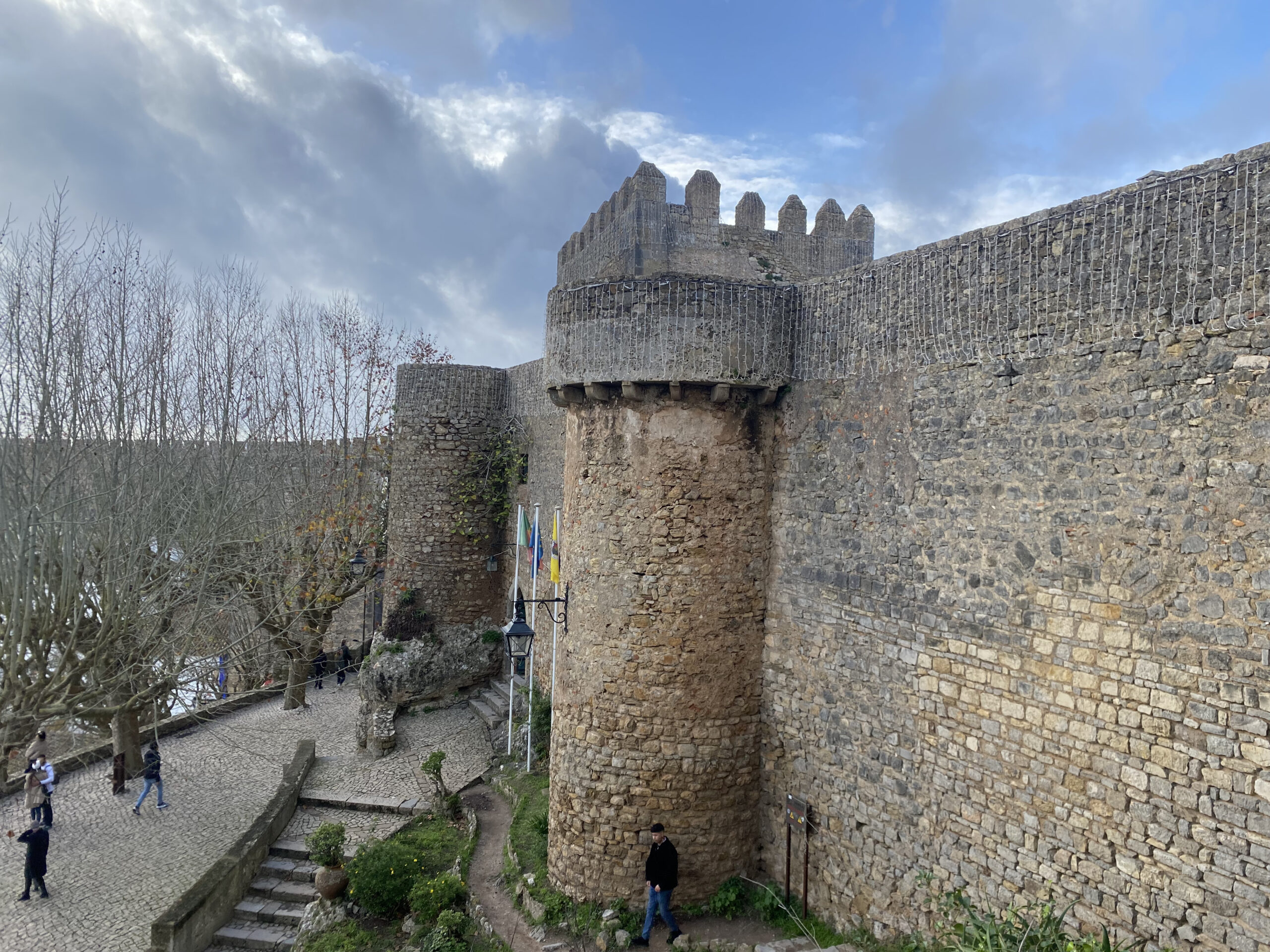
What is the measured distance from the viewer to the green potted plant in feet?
30.4

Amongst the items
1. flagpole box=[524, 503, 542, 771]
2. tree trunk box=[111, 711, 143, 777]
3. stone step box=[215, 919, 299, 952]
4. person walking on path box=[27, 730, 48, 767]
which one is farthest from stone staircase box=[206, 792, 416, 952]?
tree trunk box=[111, 711, 143, 777]

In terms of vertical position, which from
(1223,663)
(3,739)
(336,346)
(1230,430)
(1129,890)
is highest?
(336,346)

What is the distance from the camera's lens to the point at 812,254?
1241 centimetres

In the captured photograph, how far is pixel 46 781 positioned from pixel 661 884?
394 inches

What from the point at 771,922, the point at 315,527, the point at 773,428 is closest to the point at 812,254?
the point at 773,428

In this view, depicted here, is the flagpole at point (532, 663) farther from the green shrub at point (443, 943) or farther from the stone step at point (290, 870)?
the green shrub at point (443, 943)

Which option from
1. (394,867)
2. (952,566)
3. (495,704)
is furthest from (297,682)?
(952,566)

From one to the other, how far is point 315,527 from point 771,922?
42.2 ft

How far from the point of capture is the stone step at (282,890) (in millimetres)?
9906

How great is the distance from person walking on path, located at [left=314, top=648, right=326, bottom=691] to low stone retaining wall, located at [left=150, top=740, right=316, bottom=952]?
767 centimetres

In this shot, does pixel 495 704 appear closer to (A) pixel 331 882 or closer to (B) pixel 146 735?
(A) pixel 331 882

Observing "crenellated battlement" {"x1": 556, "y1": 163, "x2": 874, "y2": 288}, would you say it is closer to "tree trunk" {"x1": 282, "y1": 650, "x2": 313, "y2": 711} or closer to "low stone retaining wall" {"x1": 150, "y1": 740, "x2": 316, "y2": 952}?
"low stone retaining wall" {"x1": 150, "y1": 740, "x2": 316, "y2": 952}

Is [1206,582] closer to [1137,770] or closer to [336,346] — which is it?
[1137,770]

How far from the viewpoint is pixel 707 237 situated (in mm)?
11641
